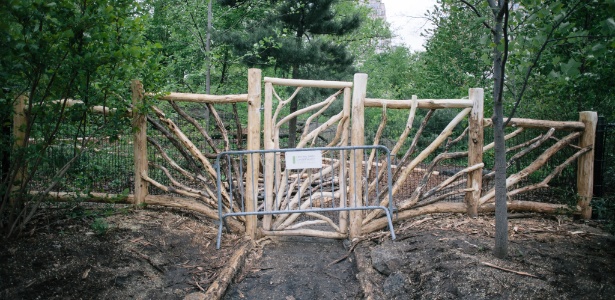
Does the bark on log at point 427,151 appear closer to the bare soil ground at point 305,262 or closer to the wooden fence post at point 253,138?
the bare soil ground at point 305,262

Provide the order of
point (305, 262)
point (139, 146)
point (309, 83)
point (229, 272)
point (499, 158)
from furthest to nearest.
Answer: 1. point (139, 146)
2. point (309, 83)
3. point (305, 262)
4. point (229, 272)
5. point (499, 158)

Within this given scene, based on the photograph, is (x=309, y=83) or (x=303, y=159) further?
(x=309, y=83)

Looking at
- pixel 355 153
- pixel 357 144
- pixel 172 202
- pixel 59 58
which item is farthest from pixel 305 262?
pixel 59 58

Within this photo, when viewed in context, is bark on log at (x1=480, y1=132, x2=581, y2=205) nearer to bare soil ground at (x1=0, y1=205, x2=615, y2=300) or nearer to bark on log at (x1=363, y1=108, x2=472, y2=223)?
bare soil ground at (x1=0, y1=205, x2=615, y2=300)

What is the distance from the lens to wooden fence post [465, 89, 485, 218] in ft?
19.1

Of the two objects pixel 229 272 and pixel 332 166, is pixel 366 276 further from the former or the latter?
pixel 332 166

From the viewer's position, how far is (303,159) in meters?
5.41

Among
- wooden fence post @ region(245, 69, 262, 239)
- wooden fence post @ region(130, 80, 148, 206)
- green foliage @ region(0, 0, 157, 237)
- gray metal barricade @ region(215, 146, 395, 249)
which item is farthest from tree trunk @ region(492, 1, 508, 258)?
wooden fence post @ region(130, 80, 148, 206)

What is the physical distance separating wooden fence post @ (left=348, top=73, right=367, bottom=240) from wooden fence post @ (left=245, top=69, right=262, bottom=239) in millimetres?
1168

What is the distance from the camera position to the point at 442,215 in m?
6.21

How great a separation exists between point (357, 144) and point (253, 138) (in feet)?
4.25

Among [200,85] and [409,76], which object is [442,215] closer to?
[200,85]

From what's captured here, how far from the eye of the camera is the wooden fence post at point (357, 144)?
552cm

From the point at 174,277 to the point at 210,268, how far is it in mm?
436
